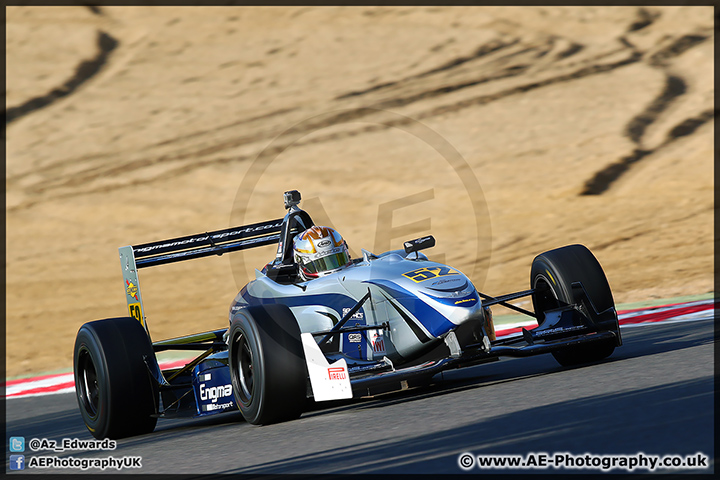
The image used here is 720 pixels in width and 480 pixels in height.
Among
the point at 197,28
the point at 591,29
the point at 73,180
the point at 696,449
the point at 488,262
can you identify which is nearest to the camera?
the point at 696,449

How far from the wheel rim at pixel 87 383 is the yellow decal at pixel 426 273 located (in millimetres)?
2806

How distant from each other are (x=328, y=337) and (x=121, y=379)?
68.8 inches

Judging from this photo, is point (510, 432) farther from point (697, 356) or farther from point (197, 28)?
point (197, 28)

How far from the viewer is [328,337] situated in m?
7.29

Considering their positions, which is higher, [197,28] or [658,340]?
[197,28]

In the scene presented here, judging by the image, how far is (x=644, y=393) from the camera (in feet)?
19.5

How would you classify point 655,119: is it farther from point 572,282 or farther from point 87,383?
point 87,383

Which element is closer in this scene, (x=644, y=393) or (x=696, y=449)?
(x=696, y=449)

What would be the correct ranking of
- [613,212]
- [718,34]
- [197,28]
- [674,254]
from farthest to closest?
[197,28]
[718,34]
[613,212]
[674,254]

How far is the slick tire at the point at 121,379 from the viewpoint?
7754 mm

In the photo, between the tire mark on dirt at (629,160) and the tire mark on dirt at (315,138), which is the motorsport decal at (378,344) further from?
the tire mark on dirt at (315,138)

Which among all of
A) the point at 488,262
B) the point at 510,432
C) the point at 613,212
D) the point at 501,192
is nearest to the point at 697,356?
the point at 510,432

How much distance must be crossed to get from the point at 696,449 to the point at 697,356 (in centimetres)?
278

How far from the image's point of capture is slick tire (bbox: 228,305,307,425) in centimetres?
674
